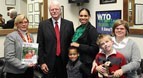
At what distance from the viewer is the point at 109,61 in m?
2.50

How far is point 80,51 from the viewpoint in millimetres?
3025

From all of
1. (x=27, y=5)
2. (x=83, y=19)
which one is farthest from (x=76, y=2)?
(x=83, y=19)

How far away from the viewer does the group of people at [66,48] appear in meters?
2.62

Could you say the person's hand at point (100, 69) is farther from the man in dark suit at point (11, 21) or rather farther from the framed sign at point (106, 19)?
the man in dark suit at point (11, 21)

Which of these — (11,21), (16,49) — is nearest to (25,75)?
(16,49)

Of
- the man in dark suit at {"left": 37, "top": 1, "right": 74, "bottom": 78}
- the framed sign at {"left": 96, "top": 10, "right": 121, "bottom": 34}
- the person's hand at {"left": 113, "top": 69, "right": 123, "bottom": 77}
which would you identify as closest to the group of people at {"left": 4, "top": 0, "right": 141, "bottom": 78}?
the man in dark suit at {"left": 37, "top": 1, "right": 74, "bottom": 78}

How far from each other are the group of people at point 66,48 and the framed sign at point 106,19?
1.29 m

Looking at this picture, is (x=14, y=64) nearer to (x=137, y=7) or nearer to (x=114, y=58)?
(x=114, y=58)

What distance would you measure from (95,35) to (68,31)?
0.34 meters

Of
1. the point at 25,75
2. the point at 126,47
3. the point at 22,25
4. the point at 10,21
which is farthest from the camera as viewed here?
the point at 10,21

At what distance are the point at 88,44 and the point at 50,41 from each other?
46cm

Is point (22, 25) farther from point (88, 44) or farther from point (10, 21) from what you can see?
point (10, 21)

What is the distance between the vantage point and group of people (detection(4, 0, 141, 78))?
2.62 meters

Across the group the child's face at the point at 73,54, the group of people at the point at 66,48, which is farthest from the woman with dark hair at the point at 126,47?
the child's face at the point at 73,54
